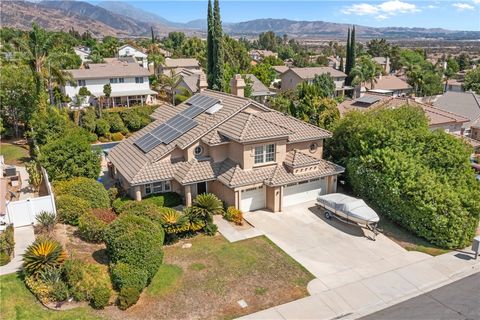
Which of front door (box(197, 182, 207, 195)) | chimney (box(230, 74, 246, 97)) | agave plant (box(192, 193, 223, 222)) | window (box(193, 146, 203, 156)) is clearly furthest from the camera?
chimney (box(230, 74, 246, 97))

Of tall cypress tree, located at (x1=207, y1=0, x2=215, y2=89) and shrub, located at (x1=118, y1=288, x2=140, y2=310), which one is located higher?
tall cypress tree, located at (x1=207, y1=0, x2=215, y2=89)

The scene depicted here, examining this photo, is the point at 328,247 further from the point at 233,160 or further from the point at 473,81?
the point at 473,81

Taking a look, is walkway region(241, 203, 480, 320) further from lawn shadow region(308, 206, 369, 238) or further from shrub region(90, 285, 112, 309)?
shrub region(90, 285, 112, 309)

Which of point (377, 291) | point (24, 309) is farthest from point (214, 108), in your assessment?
point (24, 309)

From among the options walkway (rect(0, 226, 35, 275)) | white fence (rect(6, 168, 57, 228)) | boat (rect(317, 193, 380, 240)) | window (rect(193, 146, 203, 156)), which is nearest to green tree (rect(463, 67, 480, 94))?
boat (rect(317, 193, 380, 240))

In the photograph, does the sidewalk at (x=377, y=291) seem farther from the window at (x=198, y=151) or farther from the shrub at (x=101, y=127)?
the shrub at (x=101, y=127)

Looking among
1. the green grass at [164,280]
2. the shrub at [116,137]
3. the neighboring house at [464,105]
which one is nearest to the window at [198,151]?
the green grass at [164,280]
